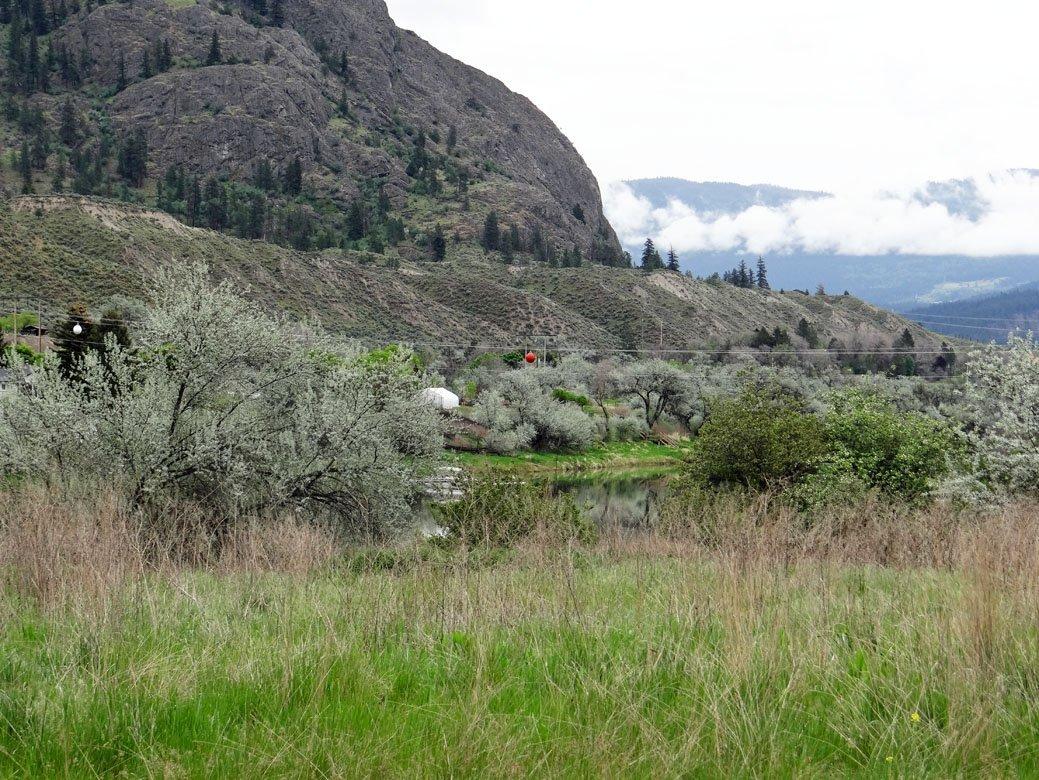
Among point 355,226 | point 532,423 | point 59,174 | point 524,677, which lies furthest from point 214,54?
point 524,677

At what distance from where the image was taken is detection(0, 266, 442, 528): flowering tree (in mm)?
12578

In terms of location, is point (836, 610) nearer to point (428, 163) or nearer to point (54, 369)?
point (54, 369)

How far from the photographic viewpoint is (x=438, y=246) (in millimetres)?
113438

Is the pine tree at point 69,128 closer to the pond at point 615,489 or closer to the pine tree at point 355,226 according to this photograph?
the pine tree at point 355,226

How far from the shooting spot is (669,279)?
11669 centimetres

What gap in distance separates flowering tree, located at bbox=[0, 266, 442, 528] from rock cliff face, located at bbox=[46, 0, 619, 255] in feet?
365

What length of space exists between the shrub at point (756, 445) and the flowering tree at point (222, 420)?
11013 mm

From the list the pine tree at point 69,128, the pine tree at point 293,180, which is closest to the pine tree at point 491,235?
the pine tree at point 293,180

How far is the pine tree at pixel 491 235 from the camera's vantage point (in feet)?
403

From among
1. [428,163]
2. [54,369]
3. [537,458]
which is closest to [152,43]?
[428,163]

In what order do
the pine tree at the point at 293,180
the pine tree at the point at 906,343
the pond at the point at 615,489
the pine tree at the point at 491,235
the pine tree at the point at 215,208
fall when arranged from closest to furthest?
the pond at the point at 615,489, the pine tree at the point at 215,208, the pine tree at the point at 906,343, the pine tree at the point at 491,235, the pine tree at the point at 293,180

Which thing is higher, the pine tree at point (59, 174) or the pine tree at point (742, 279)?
the pine tree at point (59, 174)

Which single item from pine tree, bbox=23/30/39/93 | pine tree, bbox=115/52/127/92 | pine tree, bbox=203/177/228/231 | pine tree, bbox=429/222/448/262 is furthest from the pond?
pine tree, bbox=115/52/127/92

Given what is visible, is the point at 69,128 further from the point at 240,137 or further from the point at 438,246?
the point at 438,246
